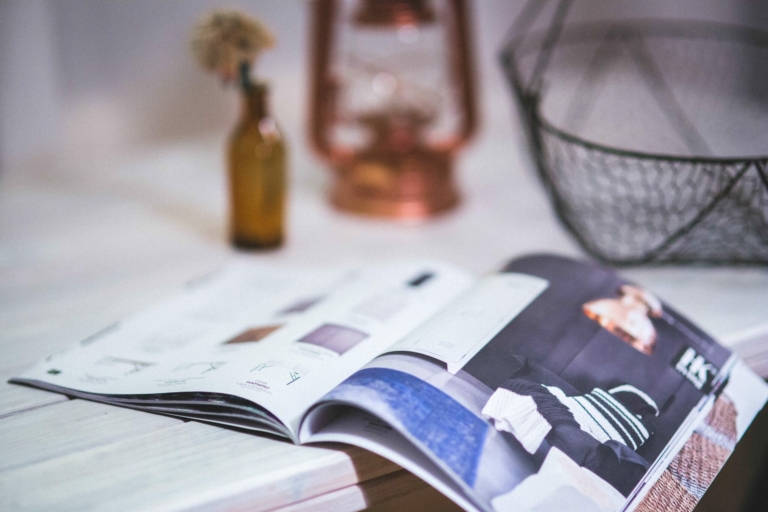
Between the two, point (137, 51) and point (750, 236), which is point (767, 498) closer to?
point (750, 236)

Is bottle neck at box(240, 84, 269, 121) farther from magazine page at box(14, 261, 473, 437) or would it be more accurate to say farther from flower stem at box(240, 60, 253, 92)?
magazine page at box(14, 261, 473, 437)

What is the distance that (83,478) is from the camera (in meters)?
0.39

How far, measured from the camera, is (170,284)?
665mm

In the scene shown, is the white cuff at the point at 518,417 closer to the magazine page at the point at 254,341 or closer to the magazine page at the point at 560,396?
the magazine page at the point at 560,396

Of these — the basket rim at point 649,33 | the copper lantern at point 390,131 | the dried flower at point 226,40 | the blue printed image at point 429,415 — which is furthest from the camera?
the copper lantern at point 390,131

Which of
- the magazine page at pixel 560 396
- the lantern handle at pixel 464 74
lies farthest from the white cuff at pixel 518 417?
the lantern handle at pixel 464 74

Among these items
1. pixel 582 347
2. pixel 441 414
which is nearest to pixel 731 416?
pixel 582 347

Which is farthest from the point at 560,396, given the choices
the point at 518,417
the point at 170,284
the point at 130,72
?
the point at 130,72

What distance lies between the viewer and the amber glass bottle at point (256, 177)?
0.70m

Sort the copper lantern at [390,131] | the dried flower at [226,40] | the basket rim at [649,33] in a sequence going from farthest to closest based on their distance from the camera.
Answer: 1. the copper lantern at [390,131]
2. the dried flower at [226,40]
3. the basket rim at [649,33]

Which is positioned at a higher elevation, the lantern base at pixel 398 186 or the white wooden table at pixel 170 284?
the lantern base at pixel 398 186

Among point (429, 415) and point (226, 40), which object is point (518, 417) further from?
point (226, 40)

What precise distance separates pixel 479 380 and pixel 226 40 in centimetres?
44

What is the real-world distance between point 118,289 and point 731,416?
0.56m
